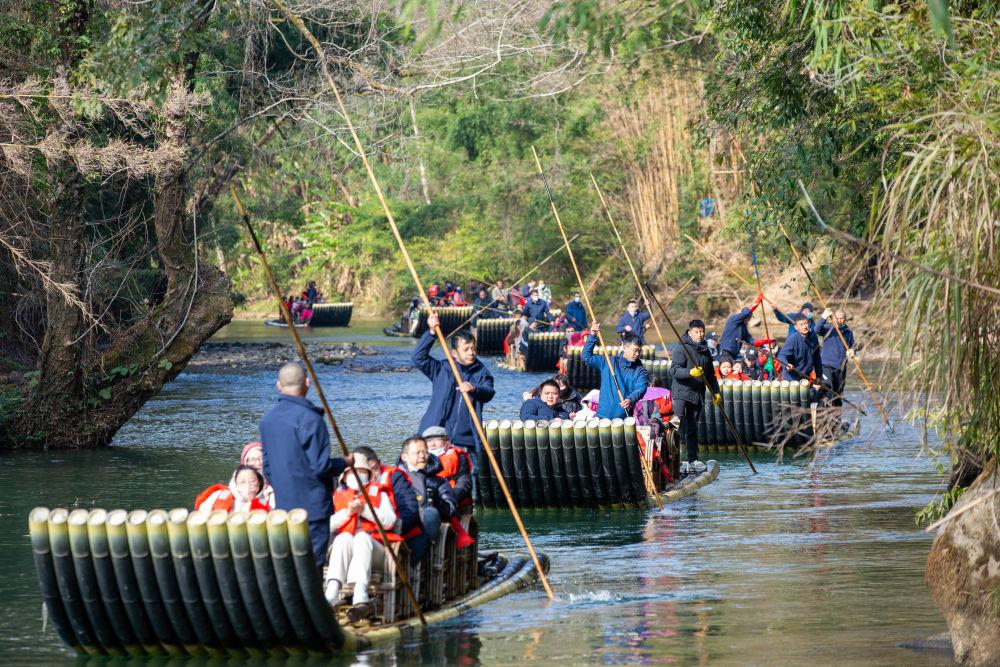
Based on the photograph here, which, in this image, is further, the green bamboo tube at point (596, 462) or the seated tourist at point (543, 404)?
→ the seated tourist at point (543, 404)

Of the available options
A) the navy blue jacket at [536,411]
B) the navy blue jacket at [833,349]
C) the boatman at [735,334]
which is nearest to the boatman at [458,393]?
the navy blue jacket at [536,411]

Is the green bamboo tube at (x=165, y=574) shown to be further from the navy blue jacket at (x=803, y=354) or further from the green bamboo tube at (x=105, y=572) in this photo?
the navy blue jacket at (x=803, y=354)

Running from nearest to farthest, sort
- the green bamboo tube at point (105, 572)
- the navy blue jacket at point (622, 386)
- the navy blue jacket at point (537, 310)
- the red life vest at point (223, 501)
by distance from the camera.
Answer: the green bamboo tube at point (105, 572) → the red life vest at point (223, 501) → the navy blue jacket at point (622, 386) → the navy blue jacket at point (537, 310)

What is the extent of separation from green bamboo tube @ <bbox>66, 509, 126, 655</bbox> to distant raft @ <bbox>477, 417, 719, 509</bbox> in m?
6.49

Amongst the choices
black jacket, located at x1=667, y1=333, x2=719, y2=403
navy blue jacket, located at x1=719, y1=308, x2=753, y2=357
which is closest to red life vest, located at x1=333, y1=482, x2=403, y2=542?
black jacket, located at x1=667, y1=333, x2=719, y2=403

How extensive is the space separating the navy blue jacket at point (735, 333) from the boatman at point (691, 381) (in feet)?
9.99

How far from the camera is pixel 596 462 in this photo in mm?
15398

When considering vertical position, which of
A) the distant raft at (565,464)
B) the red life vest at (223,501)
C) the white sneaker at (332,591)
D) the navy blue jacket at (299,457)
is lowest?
the distant raft at (565,464)

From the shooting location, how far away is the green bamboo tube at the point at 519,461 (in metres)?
15.1

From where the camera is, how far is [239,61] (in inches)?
990

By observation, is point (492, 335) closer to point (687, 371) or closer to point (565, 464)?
point (687, 371)

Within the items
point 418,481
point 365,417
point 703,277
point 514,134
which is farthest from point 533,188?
point 418,481

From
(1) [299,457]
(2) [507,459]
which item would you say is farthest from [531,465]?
(1) [299,457]

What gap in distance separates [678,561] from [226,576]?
5169 millimetres
